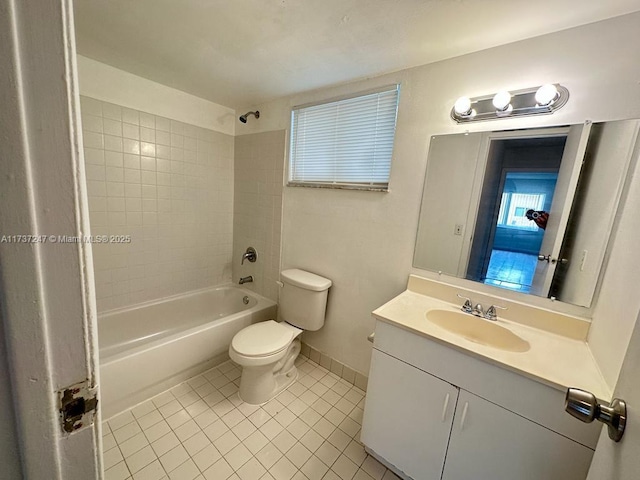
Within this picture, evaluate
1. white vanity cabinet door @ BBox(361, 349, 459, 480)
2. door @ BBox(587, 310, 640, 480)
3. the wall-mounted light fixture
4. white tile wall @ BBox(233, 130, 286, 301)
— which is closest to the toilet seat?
white tile wall @ BBox(233, 130, 286, 301)

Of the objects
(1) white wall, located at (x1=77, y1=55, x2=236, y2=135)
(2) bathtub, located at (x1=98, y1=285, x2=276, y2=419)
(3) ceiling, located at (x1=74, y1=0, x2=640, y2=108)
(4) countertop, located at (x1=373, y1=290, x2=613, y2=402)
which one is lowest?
(2) bathtub, located at (x1=98, y1=285, x2=276, y2=419)

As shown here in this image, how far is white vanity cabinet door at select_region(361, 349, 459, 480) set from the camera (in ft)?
3.61

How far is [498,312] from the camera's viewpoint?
131 cm

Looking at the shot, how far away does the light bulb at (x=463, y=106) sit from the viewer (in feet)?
4.25

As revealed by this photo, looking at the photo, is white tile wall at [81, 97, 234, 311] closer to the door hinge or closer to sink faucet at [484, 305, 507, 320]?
the door hinge

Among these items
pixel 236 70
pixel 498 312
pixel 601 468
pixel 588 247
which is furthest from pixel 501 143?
pixel 236 70

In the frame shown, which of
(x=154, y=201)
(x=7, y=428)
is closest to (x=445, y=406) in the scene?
(x=7, y=428)

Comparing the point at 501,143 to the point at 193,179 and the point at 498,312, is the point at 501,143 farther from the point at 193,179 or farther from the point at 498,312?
the point at 193,179

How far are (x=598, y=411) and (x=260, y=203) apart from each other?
2296mm

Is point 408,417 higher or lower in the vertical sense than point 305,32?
lower

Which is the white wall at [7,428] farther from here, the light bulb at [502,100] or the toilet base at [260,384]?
the light bulb at [502,100]

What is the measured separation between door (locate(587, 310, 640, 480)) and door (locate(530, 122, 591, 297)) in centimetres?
74

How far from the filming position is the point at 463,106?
4.27 ft

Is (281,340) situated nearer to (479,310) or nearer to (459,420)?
(459,420)
